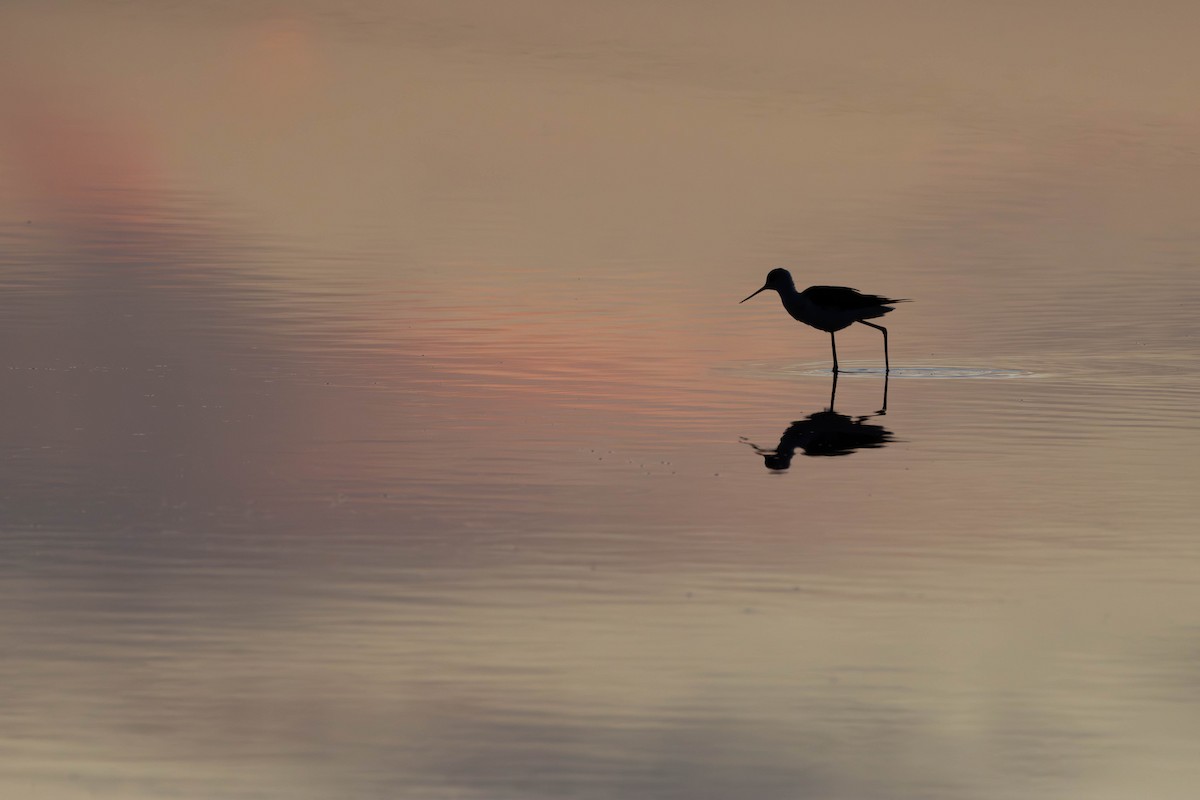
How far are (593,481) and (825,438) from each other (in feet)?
8.17

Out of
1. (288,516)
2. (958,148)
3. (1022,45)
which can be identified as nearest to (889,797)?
(288,516)

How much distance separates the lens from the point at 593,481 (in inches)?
563

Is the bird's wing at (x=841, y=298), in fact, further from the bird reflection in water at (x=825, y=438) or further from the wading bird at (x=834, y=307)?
the bird reflection in water at (x=825, y=438)

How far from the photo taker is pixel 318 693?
9.45m

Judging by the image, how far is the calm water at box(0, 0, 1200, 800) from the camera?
9008mm

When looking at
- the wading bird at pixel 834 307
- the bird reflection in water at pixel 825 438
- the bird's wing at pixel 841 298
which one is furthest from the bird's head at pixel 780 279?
the bird reflection in water at pixel 825 438

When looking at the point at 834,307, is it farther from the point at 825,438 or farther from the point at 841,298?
the point at 825,438

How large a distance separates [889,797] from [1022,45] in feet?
162

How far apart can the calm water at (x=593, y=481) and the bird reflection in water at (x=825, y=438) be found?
5cm

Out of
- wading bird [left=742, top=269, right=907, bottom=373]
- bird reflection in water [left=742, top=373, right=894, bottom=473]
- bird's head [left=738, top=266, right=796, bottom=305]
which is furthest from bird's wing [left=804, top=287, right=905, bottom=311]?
bird reflection in water [left=742, top=373, right=894, bottom=473]

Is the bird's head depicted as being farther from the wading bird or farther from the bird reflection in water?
the bird reflection in water

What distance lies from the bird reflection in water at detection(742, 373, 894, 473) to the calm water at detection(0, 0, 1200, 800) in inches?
1.9

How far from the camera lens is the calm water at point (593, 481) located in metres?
9.01

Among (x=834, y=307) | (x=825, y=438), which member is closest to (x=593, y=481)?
(x=825, y=438)
